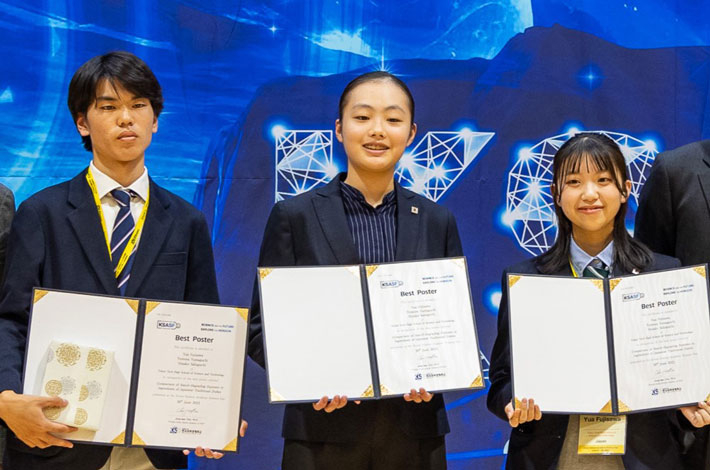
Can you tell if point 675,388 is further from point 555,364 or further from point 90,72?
point 90,72

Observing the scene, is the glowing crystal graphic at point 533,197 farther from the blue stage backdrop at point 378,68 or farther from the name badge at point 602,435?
the name badge at point 602,435

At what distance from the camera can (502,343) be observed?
2.67 m

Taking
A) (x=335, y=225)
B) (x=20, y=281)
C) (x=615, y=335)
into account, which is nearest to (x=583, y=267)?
(x=615, y=335)

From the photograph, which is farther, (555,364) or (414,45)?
(414,45)

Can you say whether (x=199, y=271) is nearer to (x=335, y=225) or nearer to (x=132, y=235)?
(x=132, y=235)

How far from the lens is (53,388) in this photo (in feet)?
7.53

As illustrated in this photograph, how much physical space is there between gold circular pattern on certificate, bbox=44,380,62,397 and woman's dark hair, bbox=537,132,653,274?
1.66 metres

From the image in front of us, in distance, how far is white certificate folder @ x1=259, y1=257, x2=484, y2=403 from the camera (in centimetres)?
239

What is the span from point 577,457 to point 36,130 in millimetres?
2977

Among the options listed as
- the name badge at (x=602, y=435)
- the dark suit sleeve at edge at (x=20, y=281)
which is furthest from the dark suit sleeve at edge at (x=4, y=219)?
the name badge at (x=602, y=435)

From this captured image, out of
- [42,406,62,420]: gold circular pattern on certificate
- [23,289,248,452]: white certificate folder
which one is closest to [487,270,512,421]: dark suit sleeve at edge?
[23,289,248,452]: white certificate folder

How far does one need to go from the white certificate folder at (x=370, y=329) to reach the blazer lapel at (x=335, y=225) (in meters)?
0.14

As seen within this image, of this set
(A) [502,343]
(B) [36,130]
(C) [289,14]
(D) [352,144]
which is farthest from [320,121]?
(A) [502,343]

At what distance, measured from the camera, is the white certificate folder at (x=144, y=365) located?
7.60 ft
